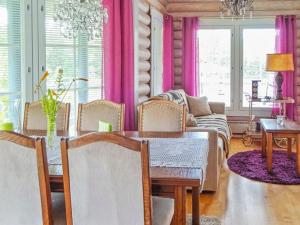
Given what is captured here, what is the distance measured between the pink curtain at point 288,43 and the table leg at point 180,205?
5864 millimetres

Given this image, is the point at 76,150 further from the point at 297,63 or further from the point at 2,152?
the point at 297,63

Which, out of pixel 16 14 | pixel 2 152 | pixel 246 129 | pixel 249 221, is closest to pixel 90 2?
pixel 16 14

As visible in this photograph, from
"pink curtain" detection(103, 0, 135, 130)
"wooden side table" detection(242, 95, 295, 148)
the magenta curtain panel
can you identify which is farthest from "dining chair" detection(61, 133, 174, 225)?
the magenta curtain panel

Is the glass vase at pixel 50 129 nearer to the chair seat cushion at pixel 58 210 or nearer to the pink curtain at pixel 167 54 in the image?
the chair seat cushion at pixel 58 210

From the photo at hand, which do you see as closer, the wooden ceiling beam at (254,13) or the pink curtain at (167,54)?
the wooden ceiling beam at (254,13)

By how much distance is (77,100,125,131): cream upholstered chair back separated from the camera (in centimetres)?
365

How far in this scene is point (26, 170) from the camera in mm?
2164

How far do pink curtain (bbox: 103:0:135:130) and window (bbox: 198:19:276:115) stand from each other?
11.4ft

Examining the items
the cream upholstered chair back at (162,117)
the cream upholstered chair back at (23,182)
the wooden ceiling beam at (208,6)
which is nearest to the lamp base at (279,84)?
the wooden ceiling beam at (208,6)

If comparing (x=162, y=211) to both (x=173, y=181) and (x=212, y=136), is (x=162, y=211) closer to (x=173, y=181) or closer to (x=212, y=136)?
(x=173, y=181)

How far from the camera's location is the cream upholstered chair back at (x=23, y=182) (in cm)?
212

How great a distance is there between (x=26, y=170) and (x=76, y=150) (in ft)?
0.98

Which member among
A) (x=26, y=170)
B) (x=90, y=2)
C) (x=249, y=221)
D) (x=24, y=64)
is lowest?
(x=249, y=221)

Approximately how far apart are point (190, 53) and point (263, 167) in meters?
3.18
